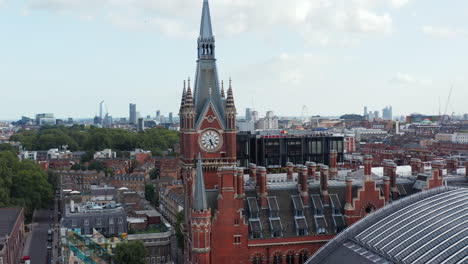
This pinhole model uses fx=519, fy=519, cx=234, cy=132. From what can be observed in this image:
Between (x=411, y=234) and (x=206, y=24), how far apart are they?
36005mm

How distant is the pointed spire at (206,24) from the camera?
65625 mm

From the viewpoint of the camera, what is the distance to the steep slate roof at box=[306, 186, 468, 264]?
43.2 metres

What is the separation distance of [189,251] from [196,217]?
25.6ft

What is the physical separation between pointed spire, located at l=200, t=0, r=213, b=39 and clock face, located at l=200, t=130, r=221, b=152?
12.5 meters

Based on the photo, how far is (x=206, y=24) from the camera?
218ft

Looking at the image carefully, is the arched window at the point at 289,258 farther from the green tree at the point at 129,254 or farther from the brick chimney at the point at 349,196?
the green tree at the point at 129,254

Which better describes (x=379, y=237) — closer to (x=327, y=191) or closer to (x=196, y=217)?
(x=327, y=191)

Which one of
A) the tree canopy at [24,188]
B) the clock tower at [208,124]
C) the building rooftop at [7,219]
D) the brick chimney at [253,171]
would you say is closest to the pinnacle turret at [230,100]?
the clock tower at [208,124]

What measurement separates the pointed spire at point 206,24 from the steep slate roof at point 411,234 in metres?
29.4

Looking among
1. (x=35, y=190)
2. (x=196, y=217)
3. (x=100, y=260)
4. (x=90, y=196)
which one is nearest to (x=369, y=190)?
(x=196, y=217)

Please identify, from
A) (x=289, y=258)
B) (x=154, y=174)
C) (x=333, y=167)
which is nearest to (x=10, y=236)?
(x=289, y=258)

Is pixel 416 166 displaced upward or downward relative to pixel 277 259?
upward

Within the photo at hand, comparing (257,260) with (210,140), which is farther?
(210,140)

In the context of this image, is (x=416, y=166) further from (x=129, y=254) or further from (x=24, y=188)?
(x=24, y=188)
